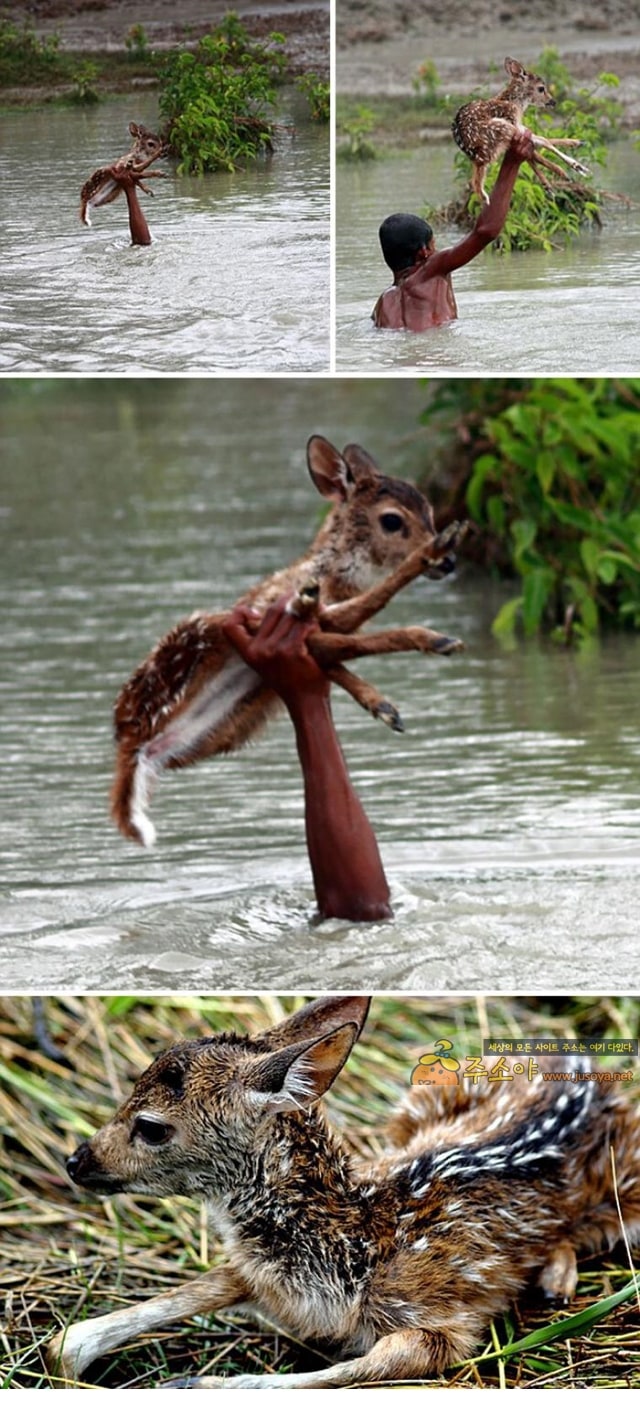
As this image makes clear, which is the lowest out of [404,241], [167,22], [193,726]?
[193,726]

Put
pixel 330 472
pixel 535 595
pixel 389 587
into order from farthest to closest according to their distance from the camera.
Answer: pixel 535 595
pixel 330 472
pixel 389 587

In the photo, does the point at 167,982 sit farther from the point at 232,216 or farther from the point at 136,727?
the point at 232,216

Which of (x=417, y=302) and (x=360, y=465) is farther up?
(x=417, y=302)

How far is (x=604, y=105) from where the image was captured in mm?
3668

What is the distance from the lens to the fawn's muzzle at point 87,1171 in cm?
211

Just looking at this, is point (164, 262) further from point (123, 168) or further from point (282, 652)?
point (282, 652)

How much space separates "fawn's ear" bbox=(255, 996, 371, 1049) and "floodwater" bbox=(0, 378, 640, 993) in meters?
0.67

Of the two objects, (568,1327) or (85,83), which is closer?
(568,1327)

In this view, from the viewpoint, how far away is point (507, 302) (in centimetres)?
304

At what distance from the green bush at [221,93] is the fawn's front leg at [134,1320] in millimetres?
1938

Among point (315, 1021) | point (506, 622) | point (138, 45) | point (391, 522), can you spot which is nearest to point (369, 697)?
point (391, 522)

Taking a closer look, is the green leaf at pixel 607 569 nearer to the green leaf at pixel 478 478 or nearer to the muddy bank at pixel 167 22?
the green leaf at pixel 478 478

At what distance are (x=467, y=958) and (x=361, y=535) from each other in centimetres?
79

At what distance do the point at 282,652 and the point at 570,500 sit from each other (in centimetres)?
260
